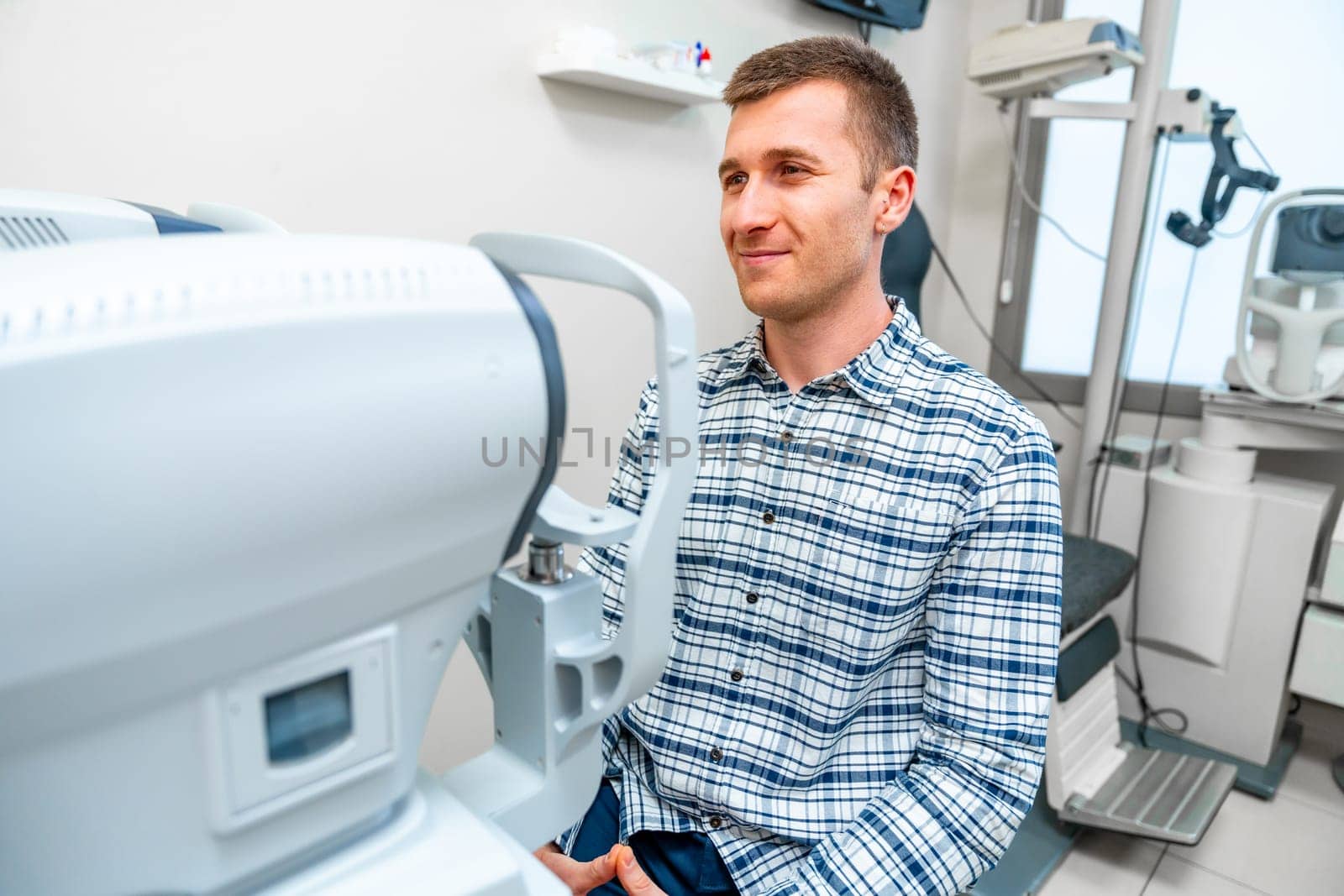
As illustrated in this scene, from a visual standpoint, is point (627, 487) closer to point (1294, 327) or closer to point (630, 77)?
point (630, 77)

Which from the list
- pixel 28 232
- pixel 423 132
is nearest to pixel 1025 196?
pixel 423 132

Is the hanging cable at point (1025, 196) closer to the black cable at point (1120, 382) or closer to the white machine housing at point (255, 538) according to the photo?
the black cable at point (1120, 382)

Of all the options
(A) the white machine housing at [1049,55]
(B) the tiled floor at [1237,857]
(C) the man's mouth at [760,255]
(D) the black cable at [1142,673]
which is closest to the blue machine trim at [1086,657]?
(D) the black cable at [1142,673]

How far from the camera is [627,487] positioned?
→ 1142 mm

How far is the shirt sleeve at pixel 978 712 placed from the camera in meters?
0.84

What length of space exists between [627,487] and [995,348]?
6.80 ft

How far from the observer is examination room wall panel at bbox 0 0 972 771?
107 centimetres

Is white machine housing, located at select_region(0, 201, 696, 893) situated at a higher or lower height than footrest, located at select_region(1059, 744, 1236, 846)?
higher

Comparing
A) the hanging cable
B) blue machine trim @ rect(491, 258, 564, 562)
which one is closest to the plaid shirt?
blue machine trim @ rect(491, 258, 564, 562)

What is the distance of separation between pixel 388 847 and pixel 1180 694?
230cm

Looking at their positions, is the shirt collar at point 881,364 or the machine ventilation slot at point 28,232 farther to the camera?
the shirt collar at point 881,364

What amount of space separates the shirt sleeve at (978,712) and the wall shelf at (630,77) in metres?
0.92

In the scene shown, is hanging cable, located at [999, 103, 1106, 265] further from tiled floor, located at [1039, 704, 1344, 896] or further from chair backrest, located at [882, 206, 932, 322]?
tiled floor, located at [1039, 704, 1344, 896]

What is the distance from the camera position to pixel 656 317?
21.0 inches
